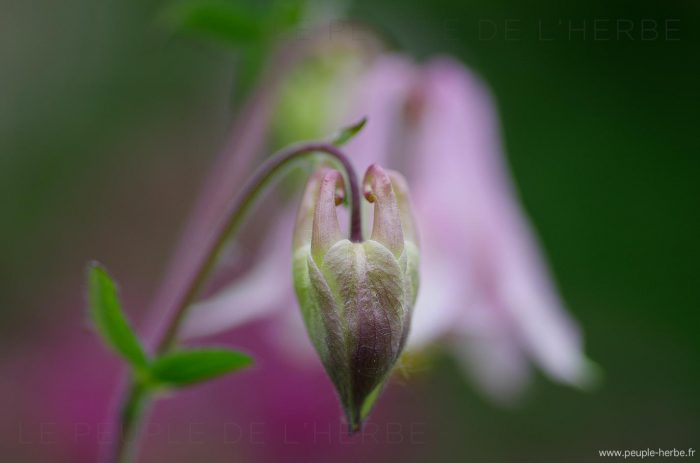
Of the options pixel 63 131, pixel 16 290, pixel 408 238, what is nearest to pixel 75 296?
pixel 16 290

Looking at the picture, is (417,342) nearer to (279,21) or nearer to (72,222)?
(279,21)

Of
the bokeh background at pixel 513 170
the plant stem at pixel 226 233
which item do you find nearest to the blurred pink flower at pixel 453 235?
the plant stem at pixel 226 233

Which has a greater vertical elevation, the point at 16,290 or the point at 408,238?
the point at 16,290

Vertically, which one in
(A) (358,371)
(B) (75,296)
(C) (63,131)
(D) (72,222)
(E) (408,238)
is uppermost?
(C) (63,131)

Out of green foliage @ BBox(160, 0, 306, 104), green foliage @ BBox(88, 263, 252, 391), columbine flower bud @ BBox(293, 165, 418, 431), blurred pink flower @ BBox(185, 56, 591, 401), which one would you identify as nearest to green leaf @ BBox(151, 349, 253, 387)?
green foliage @ BBox(88, 263, 252, 391)

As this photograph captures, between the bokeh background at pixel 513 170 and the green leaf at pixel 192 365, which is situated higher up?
the bokeh background at pixel 513 170

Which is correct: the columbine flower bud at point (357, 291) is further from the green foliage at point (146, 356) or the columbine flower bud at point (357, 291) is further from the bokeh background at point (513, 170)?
the bokeh background at point (513, 170)

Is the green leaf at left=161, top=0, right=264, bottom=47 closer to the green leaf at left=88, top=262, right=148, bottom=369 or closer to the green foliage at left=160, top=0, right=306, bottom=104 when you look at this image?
the green foliage at left=160, top=0, right=306, bottom=104
